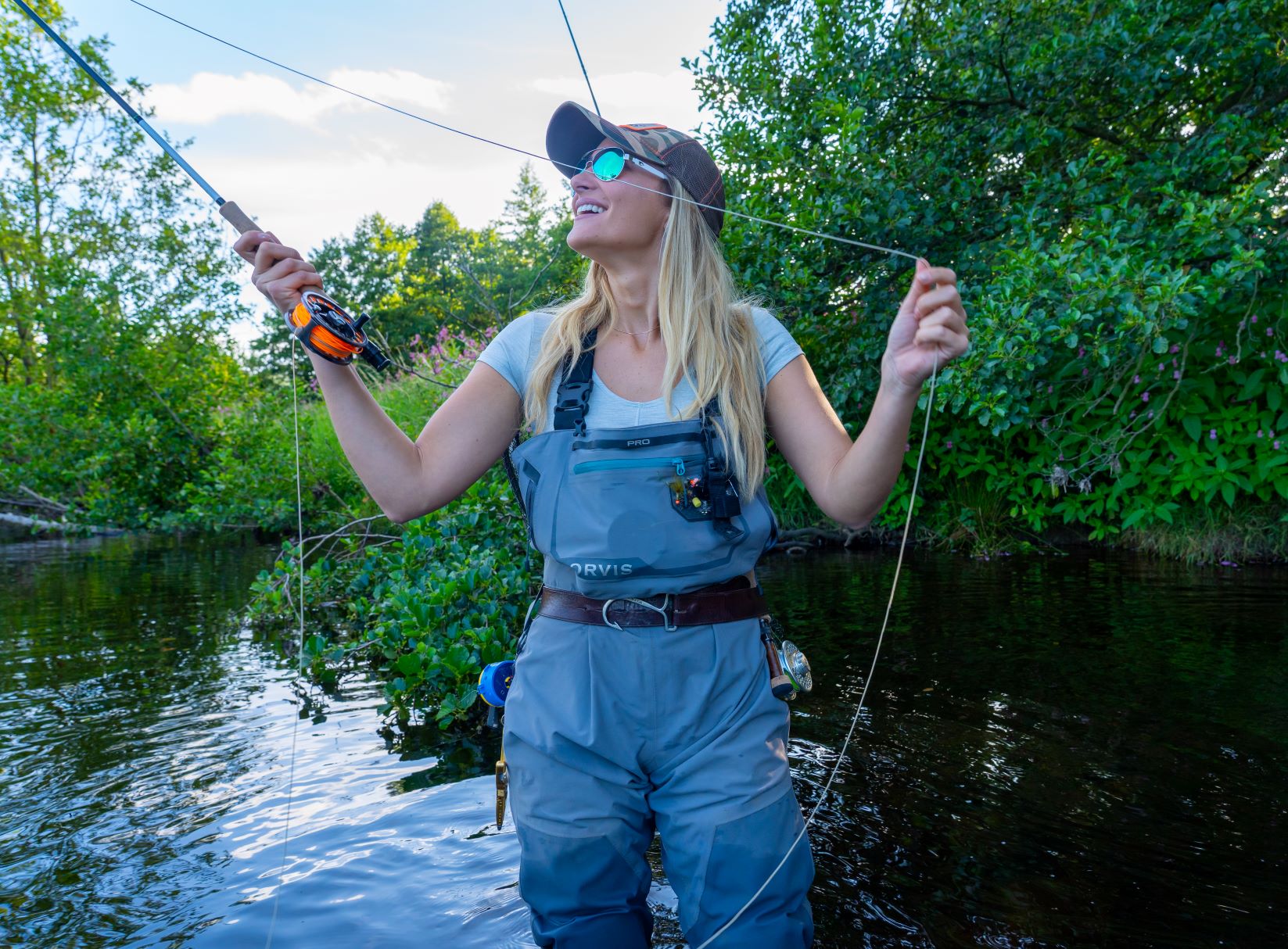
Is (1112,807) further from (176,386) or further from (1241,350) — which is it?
(176,386)

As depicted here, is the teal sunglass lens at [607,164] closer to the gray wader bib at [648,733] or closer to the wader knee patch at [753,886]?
the gray wader bib at [648,733]

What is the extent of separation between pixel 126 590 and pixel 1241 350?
33.7 ft

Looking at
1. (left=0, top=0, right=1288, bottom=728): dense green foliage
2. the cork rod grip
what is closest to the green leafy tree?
(left=0, top=0, right=1288, bottom=728): dense green foliage

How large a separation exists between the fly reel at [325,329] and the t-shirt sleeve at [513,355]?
280mm

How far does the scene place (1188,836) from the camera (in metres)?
3.21

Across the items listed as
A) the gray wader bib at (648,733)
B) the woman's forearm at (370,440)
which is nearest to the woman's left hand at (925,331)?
the gray wader bib at (648,733)

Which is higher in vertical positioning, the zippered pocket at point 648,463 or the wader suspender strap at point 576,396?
the wader suspender strap at point 576,396

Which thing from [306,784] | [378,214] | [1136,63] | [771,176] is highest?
[378,214]

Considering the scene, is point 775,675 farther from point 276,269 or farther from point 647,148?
point 276,269

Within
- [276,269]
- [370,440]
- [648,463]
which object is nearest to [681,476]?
[648,463]

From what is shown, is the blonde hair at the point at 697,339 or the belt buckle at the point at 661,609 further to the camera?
the blonde hair at the point at 697,339

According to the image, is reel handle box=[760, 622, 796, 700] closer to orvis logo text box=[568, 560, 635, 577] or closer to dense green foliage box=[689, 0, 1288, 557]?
orvis logo text box=[568, 560, 635, 577]

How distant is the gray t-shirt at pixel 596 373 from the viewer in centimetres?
200

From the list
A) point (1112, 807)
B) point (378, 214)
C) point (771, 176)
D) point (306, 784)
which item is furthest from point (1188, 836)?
point (378, 214)
